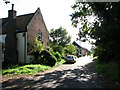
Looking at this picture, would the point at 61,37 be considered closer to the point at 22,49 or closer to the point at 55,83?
the point at 22,49

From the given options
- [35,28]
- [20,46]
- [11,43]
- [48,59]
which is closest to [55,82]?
[48,59]

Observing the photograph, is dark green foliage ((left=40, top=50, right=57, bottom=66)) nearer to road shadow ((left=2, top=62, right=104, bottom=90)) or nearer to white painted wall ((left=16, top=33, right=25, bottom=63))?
white painted wall ((left=16, top=33, right=25, bottom=63))

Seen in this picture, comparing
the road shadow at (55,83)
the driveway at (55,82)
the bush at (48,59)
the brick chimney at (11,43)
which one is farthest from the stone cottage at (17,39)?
the road shadow at (55,83)

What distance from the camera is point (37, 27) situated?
21.2m

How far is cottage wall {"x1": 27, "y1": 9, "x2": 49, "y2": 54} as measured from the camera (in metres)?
18.5

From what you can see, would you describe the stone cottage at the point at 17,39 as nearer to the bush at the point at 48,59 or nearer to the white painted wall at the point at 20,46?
the white painted wall at the point at 20,46

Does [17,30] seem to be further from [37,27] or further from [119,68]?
[119,68]

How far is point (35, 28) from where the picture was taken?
20422 millimetres

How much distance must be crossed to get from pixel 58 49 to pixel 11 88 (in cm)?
2226

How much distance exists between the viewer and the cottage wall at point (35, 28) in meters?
18.5

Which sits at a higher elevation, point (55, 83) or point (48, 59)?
point (48, 59)

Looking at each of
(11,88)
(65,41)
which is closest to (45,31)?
(65,41)

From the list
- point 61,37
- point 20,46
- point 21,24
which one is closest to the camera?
point 20,46

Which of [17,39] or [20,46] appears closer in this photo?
[20,46]
